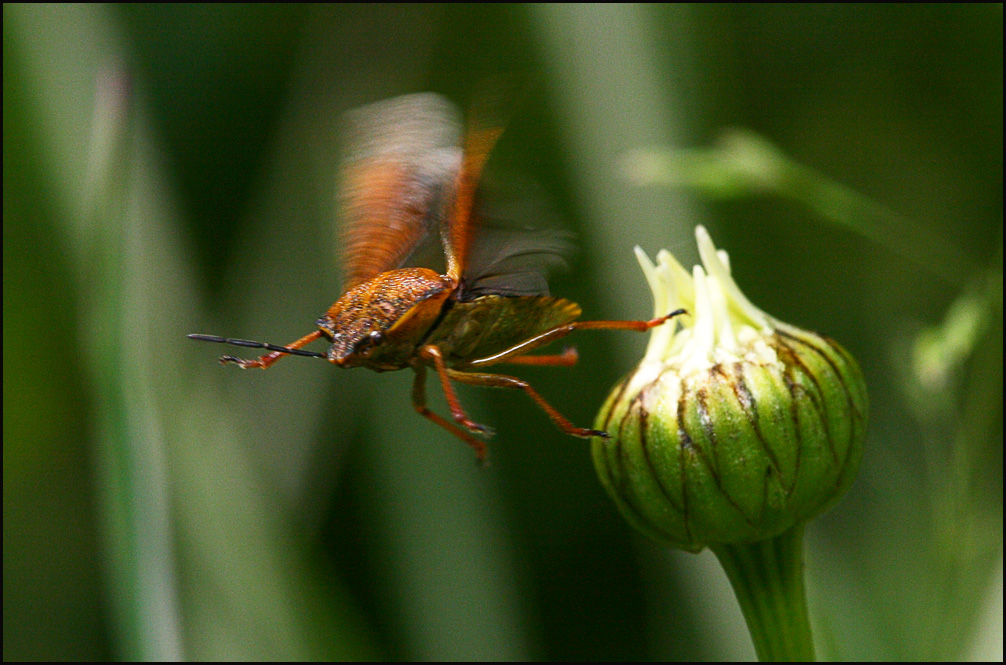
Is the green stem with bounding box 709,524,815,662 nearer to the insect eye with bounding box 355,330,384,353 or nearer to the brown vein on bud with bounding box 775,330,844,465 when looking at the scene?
the brown vein on bud with bounding box 775,330,844,465

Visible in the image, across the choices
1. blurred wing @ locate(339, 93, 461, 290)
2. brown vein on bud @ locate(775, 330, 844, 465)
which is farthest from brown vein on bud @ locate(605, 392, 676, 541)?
blurred wing @ locate(339, 93, 461, 290)

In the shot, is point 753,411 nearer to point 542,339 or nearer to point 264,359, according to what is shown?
point 542,339

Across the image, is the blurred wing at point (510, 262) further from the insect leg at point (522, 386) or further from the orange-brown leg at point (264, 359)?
the orange-brown leg at point (264, 359)

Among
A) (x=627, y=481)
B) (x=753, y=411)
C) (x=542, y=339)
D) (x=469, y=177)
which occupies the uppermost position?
(x=469, y=177)

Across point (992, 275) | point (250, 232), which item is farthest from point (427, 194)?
point (250, 232)

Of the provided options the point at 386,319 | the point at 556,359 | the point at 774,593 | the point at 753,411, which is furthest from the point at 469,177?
the point at 774,593

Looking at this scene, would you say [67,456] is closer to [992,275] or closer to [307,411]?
[307,411]

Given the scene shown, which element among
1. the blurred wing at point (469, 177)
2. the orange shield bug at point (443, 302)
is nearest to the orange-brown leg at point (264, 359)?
the orange shield bug at point (443, 302)
